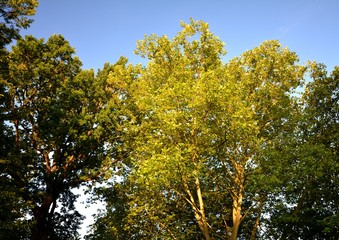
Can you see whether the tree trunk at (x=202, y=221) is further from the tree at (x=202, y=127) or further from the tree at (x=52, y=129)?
the tree at (x=52, y=129)

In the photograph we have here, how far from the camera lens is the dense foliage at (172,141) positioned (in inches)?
760

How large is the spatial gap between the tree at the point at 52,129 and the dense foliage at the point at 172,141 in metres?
0.12

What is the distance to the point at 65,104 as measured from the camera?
2650 cm

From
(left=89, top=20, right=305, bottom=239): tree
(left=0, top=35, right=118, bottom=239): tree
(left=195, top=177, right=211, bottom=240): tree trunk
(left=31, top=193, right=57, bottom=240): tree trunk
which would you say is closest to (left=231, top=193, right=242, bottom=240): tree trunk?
(left=89, top=20, right=305, bottom=239): tree

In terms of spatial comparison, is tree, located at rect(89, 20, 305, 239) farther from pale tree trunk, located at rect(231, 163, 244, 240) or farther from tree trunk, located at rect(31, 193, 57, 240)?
tree trunk, located at rect(31, 193, 57, 240)

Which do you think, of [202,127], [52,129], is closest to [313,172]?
[202,127]

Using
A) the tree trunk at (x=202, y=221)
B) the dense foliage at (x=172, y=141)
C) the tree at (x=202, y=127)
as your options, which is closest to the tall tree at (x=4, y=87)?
the dense foliage at (x=172, y=141)

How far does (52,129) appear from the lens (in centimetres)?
2583

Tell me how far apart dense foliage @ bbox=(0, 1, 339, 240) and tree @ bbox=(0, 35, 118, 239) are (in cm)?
12

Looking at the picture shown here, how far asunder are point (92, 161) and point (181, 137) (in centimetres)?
1174

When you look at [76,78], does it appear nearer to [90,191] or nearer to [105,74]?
[105,74]

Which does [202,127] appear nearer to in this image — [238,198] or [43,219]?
[238,198]

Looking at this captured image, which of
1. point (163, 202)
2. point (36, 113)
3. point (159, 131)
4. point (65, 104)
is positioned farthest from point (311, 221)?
point (36, 113)

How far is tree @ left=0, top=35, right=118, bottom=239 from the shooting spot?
1000 inches
